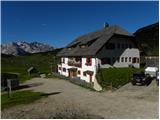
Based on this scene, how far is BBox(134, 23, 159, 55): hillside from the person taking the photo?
57.2 meters

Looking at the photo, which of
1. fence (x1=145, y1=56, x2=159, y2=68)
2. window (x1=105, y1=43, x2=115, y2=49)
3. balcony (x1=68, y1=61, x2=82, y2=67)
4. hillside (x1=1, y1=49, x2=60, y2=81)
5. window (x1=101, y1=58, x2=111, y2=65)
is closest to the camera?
window (x1=101, y1=58, x2=111, y2=65)

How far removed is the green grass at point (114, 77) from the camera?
3848 centimetres

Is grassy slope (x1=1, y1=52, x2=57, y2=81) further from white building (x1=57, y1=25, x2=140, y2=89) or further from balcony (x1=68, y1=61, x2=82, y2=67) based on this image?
white building (x1=57, y1=25, x2=140, y2=89)

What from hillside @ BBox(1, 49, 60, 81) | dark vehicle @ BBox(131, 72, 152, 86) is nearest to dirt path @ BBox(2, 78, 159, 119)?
dark vehicle @ BBox(131, 72, 152, 86)

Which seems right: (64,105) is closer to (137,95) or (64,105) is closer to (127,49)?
(137,95)

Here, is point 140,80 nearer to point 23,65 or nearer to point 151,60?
point 151,60

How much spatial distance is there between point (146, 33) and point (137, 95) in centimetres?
3384

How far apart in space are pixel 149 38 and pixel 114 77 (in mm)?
24735

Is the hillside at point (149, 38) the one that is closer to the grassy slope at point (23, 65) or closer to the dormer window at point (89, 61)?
the dormer window at point (89, 61)

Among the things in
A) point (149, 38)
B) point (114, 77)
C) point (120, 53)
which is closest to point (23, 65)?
point (149, 38)

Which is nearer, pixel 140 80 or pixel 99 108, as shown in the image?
pixel 99 108

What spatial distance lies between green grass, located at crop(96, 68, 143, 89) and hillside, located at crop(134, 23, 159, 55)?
57.1ft

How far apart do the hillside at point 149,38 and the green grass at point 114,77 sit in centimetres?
1741

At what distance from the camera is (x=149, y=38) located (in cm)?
6006
